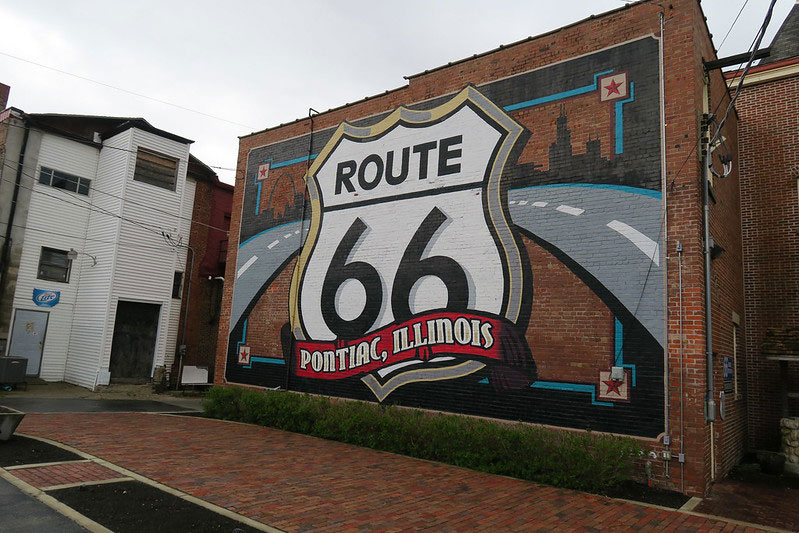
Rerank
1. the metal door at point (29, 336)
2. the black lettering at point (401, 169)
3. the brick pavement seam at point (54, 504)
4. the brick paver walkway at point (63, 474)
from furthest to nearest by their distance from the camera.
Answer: the metal door at point (29, 336), the black lettering at point (401, 169), the brick paver walkway at point (63, 474), the brick pavement seam at point (54, 504)

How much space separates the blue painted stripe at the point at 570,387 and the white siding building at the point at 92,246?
1513cm

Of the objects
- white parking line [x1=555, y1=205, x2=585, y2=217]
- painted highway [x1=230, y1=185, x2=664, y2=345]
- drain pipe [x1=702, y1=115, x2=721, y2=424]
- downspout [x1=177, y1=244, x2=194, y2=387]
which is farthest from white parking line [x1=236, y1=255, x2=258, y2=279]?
drain pipe [x1=702, y1=115, x2=721, y2=424]

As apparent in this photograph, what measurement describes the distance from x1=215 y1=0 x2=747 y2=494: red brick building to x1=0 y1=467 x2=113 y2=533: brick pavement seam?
20.2 feet

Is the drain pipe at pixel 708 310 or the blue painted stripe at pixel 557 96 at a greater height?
the blue painted stripe at pixel 557 96

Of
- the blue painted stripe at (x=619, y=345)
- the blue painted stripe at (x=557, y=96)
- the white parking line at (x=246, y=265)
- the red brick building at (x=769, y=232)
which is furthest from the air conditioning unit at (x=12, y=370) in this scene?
the red brick building at (x=769, y=232)

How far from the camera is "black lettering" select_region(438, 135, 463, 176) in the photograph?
34.3 ft

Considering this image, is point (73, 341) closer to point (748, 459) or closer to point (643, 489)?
point (643, 489)

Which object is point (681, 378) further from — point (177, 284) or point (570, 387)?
point (177, 284)

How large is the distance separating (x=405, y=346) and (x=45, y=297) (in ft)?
47.8

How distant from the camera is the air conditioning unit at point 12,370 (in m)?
15.1

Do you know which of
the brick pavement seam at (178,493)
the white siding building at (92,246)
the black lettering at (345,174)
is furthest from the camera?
the white siding building at (92,246)

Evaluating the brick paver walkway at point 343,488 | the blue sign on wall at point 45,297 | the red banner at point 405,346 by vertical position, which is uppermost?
the blue sign on wall at point 45,297

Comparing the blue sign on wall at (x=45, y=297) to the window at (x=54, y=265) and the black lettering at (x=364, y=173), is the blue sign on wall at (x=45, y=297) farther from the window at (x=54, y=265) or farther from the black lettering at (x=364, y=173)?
Result: the black lettering at (x=364, y=173)

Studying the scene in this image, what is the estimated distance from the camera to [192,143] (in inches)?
795
